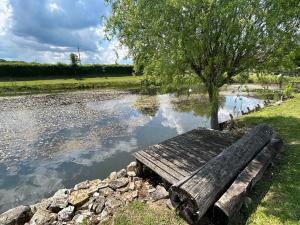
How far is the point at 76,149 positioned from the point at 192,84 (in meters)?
7.95

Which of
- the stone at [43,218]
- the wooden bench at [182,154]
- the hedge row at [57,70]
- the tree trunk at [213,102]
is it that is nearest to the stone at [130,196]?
the wooden bench at [182,154]

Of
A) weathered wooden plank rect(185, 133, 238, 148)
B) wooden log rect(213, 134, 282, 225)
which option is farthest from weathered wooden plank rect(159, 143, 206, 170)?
wooden log rect(213, 134, 282, 225)

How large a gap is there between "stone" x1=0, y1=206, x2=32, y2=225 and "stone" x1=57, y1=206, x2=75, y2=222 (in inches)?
52.6

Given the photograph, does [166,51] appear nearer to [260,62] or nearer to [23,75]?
[260,62]

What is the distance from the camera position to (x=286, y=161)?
10.1 m

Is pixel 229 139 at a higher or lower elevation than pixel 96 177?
higher

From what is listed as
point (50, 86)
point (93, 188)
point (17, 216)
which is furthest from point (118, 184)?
point (50, 86)

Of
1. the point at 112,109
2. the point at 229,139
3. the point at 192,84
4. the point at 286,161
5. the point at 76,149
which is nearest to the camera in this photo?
the point at 286,161

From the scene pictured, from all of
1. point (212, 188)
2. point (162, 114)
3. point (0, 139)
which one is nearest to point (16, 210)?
point (212, 188)

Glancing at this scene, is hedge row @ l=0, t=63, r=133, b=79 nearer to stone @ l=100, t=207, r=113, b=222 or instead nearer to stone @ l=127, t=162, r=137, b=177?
stone @ l=127, t=162, r=137, b=177

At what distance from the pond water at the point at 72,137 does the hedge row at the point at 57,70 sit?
26449mm

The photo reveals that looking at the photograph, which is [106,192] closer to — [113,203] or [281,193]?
[113,203]

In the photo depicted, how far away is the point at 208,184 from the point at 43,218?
17.5 feet

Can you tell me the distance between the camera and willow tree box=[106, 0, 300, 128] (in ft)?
40.5
